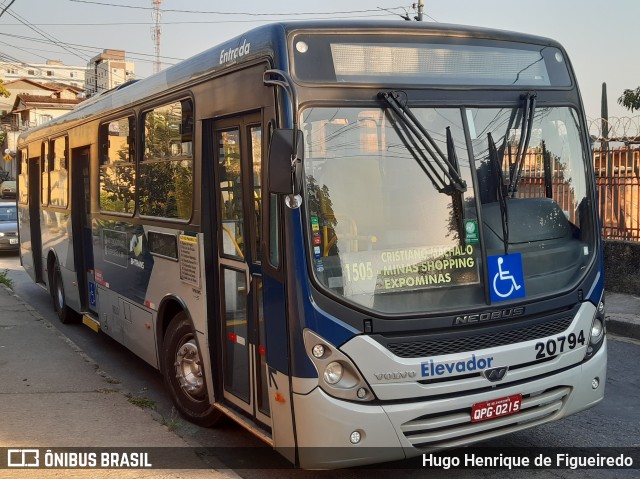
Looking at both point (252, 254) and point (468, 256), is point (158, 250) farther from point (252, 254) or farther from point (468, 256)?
point (468, 256)

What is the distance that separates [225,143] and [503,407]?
255 cm

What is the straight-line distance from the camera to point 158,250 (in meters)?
6.38

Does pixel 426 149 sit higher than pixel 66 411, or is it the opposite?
pixel 426 149

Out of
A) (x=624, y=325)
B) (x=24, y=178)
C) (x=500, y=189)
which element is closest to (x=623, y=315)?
(x=624, y=325)

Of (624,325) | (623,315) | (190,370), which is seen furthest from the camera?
(623,315)

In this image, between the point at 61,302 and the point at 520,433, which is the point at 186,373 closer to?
the point at 520,433

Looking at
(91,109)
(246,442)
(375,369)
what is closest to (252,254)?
(375,369)

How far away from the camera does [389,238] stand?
4.38 meters

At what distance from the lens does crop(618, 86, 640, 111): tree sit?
13.3 metres

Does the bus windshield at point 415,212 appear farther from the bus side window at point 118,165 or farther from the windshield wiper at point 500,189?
the bus side window at point 118,165

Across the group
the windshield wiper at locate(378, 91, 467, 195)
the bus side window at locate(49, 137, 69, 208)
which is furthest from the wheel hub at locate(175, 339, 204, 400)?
the bus side window at locate(49, 137, 69, 208)

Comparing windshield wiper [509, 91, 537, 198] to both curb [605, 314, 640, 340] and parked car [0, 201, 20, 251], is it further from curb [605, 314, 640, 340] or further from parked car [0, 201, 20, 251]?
parked car [0, 201, 20, 251]

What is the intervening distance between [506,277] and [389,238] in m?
0.79

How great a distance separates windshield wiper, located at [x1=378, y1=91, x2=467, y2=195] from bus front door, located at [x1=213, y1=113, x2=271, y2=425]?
0.85 metres
